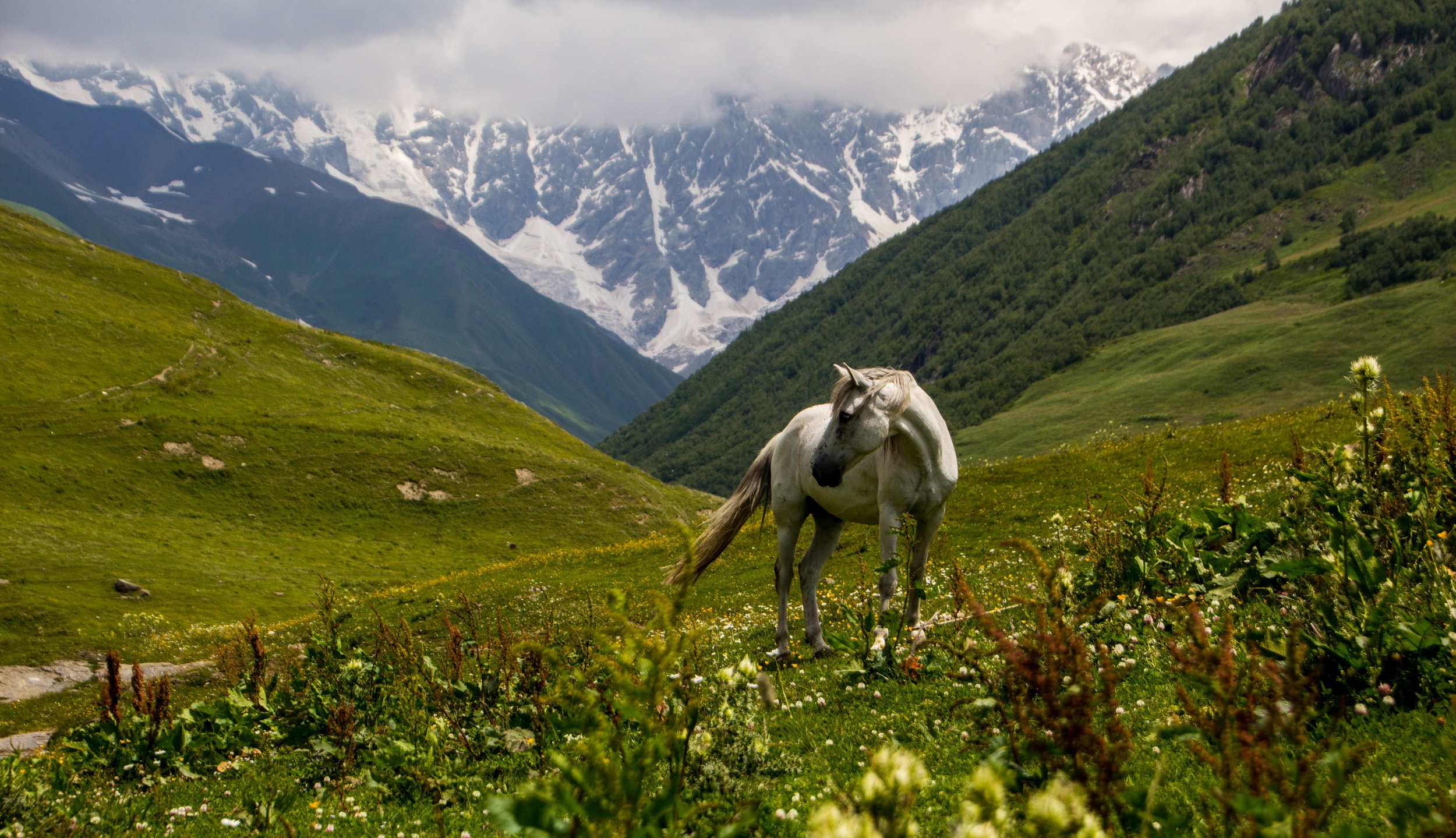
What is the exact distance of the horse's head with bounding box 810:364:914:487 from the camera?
31.8 feet

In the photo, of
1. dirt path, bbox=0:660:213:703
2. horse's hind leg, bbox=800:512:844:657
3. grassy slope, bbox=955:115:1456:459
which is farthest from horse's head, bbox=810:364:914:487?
Answer: grassy slope, bbox=955:115:1456:459

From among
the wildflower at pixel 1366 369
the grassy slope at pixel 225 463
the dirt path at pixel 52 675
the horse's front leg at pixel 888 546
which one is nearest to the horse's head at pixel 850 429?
the horse's front leg at pixel 888 546

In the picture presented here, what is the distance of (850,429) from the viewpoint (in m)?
9.69

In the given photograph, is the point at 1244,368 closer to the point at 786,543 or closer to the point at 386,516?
the point at 386,516

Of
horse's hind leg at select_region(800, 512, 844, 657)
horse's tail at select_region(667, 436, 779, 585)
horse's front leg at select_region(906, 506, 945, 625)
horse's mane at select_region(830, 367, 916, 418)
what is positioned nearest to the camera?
horse's mane at select_region(830, 367, 916, 418)

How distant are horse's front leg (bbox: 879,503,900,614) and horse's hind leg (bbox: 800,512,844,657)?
131cm

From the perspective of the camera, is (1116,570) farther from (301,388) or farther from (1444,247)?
(1444,247)

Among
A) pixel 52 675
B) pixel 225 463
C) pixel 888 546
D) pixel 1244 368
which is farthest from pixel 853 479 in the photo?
pixel 1244 368

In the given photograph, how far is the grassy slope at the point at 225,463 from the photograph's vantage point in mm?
39906

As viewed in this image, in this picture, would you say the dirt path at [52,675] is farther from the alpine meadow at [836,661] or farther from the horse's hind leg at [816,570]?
the horse's hind leg at [816,570]

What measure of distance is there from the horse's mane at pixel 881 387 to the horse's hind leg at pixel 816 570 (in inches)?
101

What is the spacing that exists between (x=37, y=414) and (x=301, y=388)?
20.9 metres

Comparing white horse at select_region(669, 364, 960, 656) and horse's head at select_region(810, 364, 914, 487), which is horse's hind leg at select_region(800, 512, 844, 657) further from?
horse's head at select_region(810, 364, 914, 487)

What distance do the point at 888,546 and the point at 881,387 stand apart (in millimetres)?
2213
